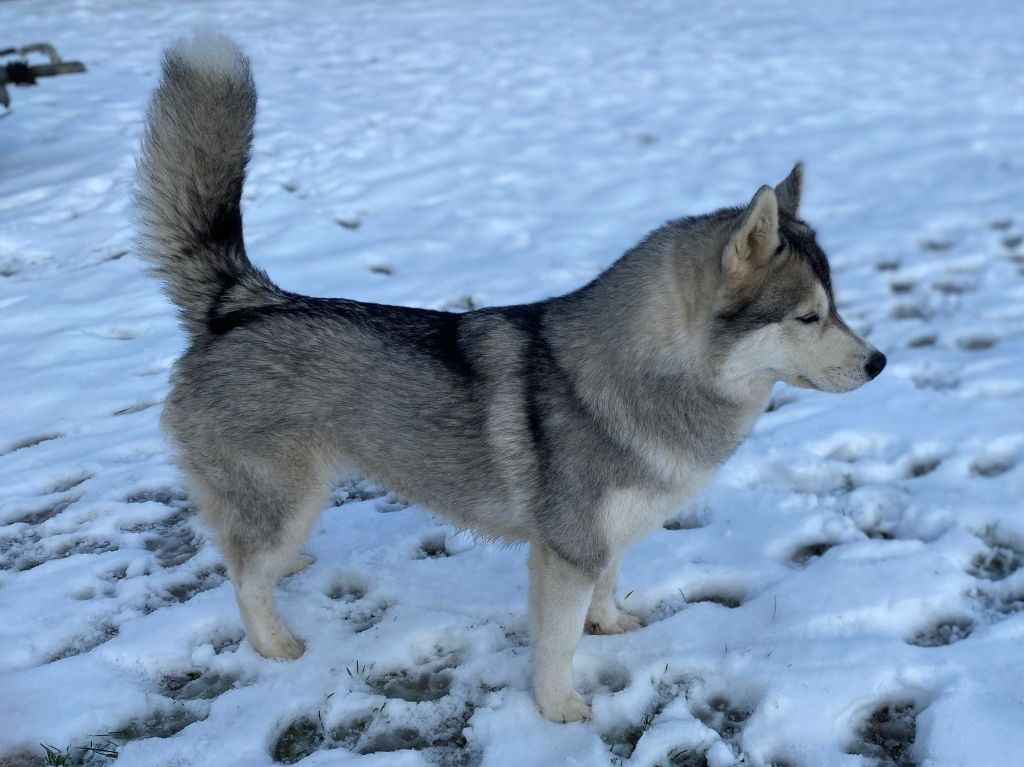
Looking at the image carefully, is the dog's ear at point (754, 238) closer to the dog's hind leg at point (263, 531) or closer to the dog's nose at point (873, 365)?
the dog's nose at point (873, 365)

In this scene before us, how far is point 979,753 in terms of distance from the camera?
8.89 feet

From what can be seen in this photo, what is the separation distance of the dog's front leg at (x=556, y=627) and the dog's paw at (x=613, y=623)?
416mm

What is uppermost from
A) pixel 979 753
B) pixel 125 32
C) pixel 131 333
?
pixel 125 32

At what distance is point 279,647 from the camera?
128 inches

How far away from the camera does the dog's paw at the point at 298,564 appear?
12.2 feet

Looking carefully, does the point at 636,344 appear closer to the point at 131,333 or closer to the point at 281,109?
the point at 131,333

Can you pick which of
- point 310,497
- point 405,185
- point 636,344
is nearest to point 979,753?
point 636,344

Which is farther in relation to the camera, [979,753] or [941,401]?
[941,401]

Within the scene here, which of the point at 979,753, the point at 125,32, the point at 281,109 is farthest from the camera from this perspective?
the point at 125,32

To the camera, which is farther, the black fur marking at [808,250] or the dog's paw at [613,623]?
the dog's paw at [613,623]

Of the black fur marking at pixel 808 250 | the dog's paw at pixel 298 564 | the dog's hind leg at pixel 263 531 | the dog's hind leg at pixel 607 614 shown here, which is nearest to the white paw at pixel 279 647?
the dog's hind leg at pixel 263 531

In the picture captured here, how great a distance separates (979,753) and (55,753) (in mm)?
2919

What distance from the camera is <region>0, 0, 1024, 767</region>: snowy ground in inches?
117

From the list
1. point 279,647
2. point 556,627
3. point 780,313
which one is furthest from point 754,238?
point 279,647
